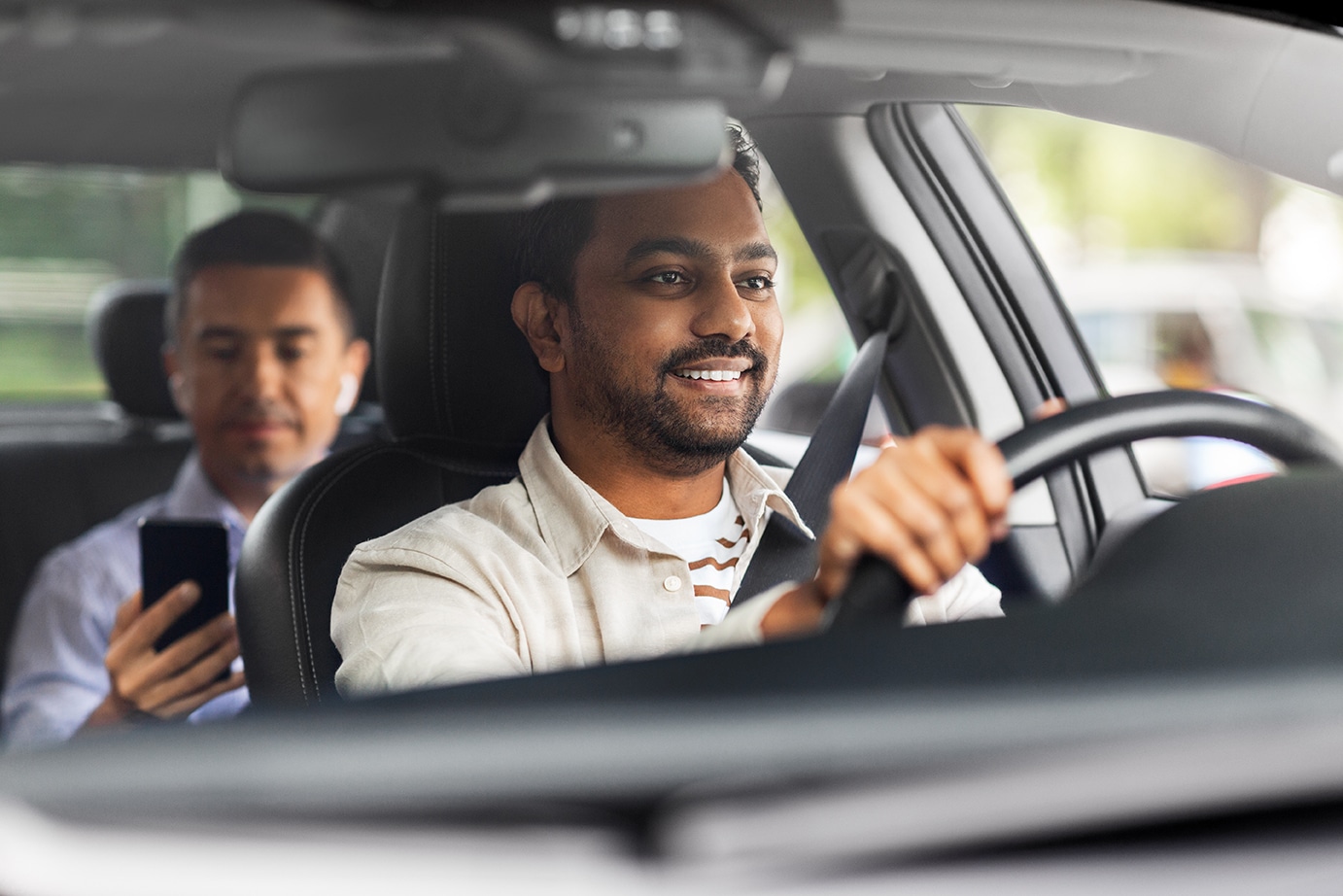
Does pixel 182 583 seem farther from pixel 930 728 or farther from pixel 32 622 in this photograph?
pixel 930 728

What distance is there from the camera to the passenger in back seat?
1.99m

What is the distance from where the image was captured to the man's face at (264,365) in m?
2.13

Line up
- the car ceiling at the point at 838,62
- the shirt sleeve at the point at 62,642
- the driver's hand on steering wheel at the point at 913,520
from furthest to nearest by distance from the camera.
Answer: the shirt sleeve at the point at 62,642
the driver's hand on steering wheel at the point at 913,520
the car ceiling at the point at 838,62

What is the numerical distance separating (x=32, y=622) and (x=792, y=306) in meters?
1.39

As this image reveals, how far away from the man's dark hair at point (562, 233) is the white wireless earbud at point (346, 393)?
2.72ft

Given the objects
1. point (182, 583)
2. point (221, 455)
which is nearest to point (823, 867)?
point (182, 583)

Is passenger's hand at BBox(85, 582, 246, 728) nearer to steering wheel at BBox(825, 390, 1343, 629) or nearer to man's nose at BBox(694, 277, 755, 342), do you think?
man's nose at BBox(694, 277, 755, 342)

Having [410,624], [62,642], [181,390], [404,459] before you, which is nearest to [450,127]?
[410,624]

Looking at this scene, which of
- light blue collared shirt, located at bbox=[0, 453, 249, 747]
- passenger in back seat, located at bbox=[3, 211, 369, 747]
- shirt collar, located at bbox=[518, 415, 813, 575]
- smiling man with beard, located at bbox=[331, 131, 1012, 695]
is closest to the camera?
smiling man with beard, located at bbox=[331, 131, 1012, 695]

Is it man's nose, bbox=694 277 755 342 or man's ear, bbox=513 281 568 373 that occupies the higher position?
man's ear, bbox=513 281 568 373

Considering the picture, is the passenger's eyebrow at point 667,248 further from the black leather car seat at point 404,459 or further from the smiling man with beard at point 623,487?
the black leather car seat at point 404,459

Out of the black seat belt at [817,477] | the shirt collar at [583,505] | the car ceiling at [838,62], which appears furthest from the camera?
the shirt collar at [583,505]

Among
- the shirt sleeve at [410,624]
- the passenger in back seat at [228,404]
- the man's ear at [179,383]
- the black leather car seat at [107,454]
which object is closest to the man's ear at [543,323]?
the shirt sleeve at [410,624]

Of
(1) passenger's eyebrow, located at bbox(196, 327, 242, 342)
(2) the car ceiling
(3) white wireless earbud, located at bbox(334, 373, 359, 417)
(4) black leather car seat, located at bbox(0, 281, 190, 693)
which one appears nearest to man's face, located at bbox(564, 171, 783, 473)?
(2) the car ceiling
